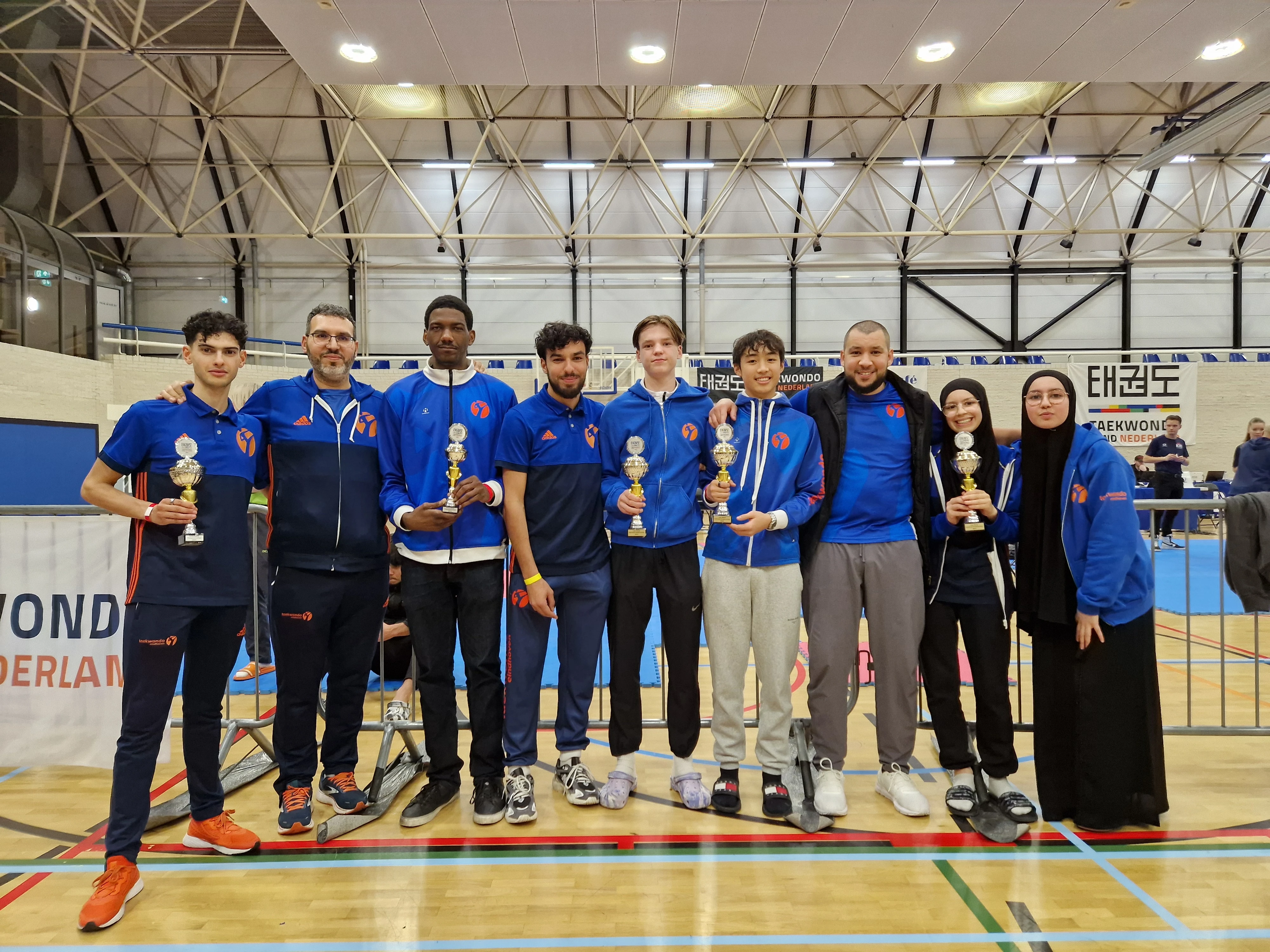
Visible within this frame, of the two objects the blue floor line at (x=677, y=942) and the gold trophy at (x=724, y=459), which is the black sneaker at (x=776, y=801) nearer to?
the blue floor line at (x=677, y=942)

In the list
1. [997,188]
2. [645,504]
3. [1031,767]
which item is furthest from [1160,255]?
[645,504]

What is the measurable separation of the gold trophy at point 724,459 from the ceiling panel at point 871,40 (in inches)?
207

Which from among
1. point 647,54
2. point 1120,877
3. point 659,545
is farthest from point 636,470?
point 647,54

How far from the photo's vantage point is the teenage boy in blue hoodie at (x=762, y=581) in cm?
351

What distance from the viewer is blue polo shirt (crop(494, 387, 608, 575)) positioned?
3.54m

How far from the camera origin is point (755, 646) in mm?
3584

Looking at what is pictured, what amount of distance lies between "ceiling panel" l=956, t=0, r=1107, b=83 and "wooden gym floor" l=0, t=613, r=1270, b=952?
6418 mm

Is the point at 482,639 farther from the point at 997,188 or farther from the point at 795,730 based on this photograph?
the point at 997,188

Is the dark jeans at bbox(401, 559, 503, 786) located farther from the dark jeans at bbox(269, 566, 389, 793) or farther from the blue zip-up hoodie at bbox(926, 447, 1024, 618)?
the blue zip-up hoodie at bbox(926, 447, 1024, 618)

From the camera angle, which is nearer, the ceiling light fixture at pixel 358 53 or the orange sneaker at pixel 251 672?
the orange sneaker at pixel 251 672

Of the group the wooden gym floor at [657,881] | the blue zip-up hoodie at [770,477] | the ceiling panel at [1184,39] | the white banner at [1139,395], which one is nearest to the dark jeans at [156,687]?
the wooden gym floor at [657,881]

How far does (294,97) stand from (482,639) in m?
17.6

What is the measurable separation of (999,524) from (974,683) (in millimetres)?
758

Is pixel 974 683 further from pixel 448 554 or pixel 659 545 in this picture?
pixel 448 554
